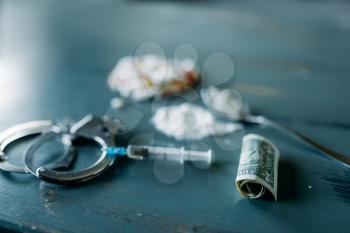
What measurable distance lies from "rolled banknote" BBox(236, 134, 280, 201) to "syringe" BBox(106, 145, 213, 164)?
0.21 ft

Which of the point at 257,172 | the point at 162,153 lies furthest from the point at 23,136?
the point at 257,172

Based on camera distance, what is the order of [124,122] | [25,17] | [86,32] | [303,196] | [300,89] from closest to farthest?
[303,196], [124,122], [300,89], [86,32], [25,17]

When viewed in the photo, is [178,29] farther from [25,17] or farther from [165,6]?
[25,17]

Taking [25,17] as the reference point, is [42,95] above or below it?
below

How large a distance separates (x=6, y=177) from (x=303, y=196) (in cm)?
41

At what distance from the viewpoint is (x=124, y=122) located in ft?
2.21

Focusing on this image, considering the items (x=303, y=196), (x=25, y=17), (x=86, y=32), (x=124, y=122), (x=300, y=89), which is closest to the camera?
(x=303, y=196)

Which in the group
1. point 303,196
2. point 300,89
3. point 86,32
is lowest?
point 303,196

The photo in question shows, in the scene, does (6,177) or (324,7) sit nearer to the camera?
(6,177)

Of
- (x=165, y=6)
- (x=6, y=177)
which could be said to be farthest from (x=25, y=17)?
(x=6, y=177)

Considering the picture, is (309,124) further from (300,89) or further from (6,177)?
(6,177)

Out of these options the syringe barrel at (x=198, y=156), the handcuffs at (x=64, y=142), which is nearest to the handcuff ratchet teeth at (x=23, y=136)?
the handcuffs at (x=64, y=142)

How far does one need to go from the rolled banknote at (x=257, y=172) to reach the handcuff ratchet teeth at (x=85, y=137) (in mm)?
195

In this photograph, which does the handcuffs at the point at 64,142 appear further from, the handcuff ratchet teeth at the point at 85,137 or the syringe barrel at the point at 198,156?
the syringe barrel at the point at 198,156
